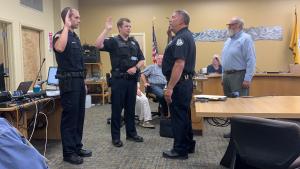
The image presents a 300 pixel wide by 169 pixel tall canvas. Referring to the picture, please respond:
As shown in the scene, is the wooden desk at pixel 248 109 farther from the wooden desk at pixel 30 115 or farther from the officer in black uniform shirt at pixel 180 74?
the wooden desk at pixel 30 115

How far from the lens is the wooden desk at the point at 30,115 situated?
3.07 meters

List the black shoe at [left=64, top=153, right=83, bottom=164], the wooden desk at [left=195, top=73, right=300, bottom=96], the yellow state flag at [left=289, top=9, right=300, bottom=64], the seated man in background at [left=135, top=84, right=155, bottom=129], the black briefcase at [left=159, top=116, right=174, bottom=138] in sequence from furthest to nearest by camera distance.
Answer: the yellow state flag at [left=289, top=9, right=300, bottom=64] < the wooden desk at [left=195, top=73, right=300, bottom=96] < the seated man in background at [left=135, top=84, right=155, bottom=129] < the black briefcase at [left=159, top=116, right=174, bottom=138] < the black shoe at [left=64, top=153, right=83, bottom=164]

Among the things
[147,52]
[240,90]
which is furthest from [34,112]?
[147,52]

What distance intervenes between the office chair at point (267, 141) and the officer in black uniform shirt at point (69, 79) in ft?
5.51

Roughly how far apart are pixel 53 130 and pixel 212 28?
5395 millimetres

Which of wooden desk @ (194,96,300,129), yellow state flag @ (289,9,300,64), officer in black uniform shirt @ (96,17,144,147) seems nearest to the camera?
wooden desk @ (194,96,300,129)

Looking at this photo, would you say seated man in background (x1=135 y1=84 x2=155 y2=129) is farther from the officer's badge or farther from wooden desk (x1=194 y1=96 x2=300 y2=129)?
wooden desk (x1=194 y1=96 x2=300 y2=129)

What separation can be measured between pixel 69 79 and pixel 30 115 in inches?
41.0

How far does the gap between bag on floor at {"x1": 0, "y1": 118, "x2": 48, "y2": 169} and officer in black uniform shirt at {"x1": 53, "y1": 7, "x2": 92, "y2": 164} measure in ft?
6.32

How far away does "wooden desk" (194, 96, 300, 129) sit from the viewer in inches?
83.8

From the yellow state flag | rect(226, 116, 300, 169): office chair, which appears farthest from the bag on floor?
the yellow state flag

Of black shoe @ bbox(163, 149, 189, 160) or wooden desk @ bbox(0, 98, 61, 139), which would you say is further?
black shoe @ bbox(163, 149, 189, 160)

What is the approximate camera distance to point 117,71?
377 cm

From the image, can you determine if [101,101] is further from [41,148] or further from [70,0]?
[41,148]
